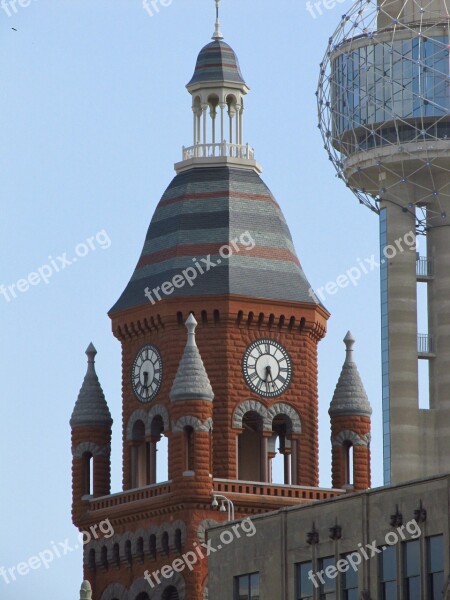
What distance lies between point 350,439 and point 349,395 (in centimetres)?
239

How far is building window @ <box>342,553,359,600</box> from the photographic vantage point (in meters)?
98.1

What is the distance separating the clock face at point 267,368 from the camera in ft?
435

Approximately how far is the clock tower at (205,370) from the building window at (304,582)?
25202mm

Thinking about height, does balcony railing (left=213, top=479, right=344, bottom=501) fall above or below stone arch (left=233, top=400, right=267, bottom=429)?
below

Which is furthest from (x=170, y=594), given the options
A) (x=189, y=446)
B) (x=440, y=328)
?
(x=440, y=328)

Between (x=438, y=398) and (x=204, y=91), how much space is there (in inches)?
983

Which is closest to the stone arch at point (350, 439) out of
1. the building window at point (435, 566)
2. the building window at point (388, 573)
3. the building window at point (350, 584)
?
the building window at point (350, 584)

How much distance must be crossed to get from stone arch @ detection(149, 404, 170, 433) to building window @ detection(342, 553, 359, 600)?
33.1 metres

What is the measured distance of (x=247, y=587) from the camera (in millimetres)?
104188

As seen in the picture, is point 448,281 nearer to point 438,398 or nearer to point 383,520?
point 438,398

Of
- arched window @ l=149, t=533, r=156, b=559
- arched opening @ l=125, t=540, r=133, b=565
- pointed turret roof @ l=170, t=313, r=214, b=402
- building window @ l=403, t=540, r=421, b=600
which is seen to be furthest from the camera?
arched opening @ l=125, t=540, r=133, b=565

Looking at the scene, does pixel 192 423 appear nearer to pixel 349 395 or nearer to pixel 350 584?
pixel 349 395

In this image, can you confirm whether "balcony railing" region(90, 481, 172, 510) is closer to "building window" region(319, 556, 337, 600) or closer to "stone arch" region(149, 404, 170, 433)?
"stone arch" region(149, 404, 170, 433)

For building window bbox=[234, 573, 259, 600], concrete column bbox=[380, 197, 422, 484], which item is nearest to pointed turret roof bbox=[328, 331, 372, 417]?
concrete column bbox=[380, 197, 422, 484]
